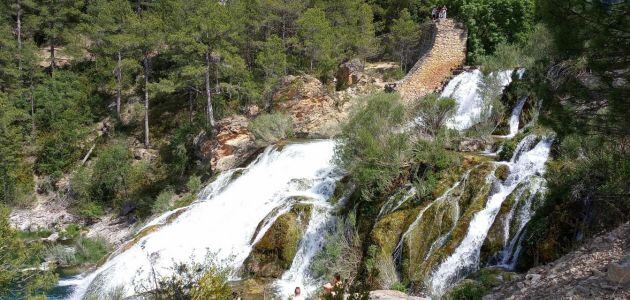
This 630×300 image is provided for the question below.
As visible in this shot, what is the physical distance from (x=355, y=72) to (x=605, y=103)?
18104 millimetres

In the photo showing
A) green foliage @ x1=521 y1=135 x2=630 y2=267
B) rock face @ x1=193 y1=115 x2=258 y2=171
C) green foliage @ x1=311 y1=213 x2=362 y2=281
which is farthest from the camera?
rock face @ x1=193 y1=115 x2=258 y2=171

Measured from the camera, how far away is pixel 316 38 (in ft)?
82.0

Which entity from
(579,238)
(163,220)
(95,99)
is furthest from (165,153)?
(579,238)

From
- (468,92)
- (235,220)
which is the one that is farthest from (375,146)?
(468,92)

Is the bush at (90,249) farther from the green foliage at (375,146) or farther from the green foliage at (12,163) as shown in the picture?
the green foliage at (375,146)

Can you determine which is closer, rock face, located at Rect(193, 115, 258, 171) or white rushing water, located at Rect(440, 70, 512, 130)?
white rushing water, located at Rect(440, 70, 512, 130)

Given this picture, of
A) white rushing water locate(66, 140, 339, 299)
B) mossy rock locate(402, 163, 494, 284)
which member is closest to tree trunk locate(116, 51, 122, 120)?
white rushing water locate(66, 140, 339, 299)

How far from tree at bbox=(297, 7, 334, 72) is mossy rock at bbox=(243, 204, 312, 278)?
1399cm

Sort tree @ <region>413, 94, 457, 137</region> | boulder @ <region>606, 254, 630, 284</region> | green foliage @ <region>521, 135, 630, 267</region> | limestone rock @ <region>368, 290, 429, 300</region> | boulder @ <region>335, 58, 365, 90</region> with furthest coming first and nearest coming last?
boulder @ <region>335, 58, 365, 90</region>, tree @ <region>413, 94, 457, 137</region>, limestone rock @ <region>368, 290, 429, 300</region>, green foliage @ <region>521, 135, 630, 267</region>, boulder @ <region>606, 254, 630, 284</region>

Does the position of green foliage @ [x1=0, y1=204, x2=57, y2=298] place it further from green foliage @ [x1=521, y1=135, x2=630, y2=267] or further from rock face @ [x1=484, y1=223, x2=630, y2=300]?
green foliage @ [x1=521, y1=135, x2=630, y2=267]

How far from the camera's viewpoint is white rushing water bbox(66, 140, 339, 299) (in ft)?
41.0

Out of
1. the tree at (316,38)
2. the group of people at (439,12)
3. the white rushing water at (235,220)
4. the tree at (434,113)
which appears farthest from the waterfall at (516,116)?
the tree at (316,38)

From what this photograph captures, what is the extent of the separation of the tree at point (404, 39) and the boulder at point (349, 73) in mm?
2444

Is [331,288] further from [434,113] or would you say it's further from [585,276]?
[434,113]
